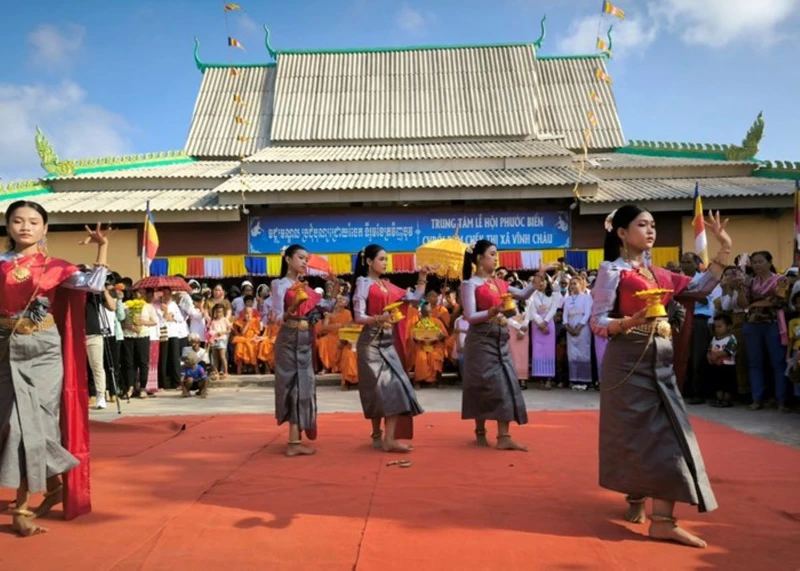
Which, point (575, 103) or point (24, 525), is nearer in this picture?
point (24, 525)

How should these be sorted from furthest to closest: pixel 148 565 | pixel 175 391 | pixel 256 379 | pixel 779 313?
1. pixel 256 379
2. pixel 175 391
3. pixel 779 313
4. pixel 148 565

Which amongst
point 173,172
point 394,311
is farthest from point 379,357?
point 173,172

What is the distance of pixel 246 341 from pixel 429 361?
3.44 m

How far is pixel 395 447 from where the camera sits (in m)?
5.29

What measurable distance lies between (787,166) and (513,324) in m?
8.53

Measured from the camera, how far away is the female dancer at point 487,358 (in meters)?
5.47

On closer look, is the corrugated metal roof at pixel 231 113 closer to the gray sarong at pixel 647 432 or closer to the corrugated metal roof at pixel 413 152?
the corrugated metal roof at pixel 413 152

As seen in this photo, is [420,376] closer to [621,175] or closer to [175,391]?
[175,391]

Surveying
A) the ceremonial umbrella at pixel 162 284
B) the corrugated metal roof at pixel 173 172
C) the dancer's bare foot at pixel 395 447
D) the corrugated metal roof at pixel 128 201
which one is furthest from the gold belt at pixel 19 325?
the corrugated metal roof at pixel 173 172

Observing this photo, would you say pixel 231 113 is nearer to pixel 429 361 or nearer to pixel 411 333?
pixel 411 333

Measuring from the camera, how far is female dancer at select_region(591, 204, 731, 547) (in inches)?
127

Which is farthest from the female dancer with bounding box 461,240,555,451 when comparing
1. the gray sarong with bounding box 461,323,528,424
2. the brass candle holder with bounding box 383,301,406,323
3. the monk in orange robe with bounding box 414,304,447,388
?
the monk in orange robe with bounding box 414,304,447,388

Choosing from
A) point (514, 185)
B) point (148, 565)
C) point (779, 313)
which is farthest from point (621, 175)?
point (148, 565)

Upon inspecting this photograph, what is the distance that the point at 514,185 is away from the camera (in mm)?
13828
